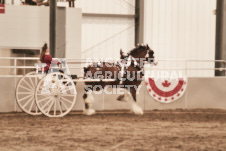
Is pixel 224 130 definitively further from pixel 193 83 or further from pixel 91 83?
pixel 193 83

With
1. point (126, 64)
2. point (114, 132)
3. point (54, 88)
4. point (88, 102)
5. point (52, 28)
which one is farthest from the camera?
point (52, 28)

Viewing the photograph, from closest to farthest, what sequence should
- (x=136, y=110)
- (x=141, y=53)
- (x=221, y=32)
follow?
(x=136, y=110)
(x=141, y=53)
(x=221, y=32)

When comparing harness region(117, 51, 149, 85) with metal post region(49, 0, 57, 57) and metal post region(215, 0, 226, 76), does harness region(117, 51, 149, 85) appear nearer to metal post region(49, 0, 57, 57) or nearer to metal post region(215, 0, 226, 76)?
metal post region(49, 0, 57, 57)

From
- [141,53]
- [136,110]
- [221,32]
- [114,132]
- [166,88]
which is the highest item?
[221,32]

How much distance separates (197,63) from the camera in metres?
20.5

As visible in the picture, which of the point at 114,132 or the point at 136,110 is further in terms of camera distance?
the point at 136,110

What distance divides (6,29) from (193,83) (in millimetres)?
6330

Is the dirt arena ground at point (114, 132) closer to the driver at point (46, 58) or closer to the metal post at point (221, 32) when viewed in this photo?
the driver at point (46, 58)

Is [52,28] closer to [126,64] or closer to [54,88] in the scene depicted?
[126,64]

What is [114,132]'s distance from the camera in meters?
8.24

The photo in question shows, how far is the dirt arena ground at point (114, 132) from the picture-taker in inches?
268

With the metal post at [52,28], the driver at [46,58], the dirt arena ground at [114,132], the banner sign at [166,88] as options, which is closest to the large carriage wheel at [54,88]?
the driver at [46,58]

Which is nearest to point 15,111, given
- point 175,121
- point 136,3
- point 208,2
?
point 175,121

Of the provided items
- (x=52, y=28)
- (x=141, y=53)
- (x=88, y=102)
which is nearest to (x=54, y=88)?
(x=88, y=102)
